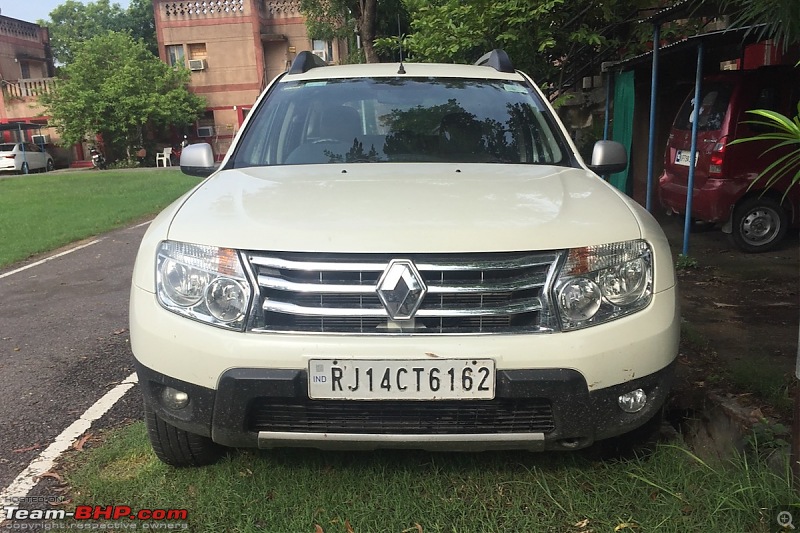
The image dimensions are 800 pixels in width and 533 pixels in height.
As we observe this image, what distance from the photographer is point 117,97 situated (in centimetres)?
2867

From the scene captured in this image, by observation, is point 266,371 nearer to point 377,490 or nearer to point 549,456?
point 377,490

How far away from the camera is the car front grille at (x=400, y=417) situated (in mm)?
2141

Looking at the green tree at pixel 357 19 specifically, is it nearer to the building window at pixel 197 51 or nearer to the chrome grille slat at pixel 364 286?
the building window at pixel 197 51

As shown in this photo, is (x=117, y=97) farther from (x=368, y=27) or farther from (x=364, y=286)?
(x=364, y=286)

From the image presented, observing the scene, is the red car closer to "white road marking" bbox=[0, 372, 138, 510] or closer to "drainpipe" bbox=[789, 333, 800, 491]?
"drainpipe" bbox=[789, 333, 800, 491]

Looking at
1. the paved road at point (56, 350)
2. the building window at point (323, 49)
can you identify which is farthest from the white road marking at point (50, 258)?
the building window at point (323, 49)

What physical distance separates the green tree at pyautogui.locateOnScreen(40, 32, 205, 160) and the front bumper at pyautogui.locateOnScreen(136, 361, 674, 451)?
95.9 ft

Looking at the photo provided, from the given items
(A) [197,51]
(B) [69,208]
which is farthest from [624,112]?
(A) [197,51]

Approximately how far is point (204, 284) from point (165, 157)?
29581mm

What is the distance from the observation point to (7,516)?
247 centimetres

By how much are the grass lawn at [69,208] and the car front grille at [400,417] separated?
6628 millimetres

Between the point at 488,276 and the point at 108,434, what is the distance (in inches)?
81.9

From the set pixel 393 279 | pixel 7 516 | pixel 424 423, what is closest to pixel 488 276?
pixel 393 279

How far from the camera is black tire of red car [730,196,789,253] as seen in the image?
658cm
